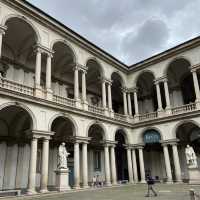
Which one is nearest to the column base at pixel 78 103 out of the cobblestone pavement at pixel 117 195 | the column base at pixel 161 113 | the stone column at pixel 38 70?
the stone column at pixel 38 70

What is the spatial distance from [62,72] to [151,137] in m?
10.3

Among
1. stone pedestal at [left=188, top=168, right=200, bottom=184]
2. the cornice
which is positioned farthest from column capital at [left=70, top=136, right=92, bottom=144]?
stone pedestal at [left=188, top=168, right=200, bottom=184]

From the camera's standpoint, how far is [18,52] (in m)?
18.5

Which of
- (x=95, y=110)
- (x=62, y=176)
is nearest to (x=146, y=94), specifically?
(x=95, y=110)

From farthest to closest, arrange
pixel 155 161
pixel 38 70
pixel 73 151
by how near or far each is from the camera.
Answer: pixel 155 161 < pixel 73 151 < pixel 38 70

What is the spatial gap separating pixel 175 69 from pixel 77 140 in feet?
43.7

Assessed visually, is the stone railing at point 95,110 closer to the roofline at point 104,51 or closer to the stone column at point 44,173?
the roofline at point 104,51

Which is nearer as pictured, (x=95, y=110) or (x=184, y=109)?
(x=95, y=110)

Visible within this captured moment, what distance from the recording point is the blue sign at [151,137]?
21.4 meters

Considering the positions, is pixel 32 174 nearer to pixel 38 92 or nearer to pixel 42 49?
pixel 38 92

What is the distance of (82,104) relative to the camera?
715 inches

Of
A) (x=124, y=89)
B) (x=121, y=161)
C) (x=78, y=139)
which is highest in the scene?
(x=124, y=89)

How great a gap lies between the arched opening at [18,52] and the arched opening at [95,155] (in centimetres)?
807

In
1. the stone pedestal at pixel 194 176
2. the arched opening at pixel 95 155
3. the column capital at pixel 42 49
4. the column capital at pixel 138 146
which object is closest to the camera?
the column capital at pixel 42 49
